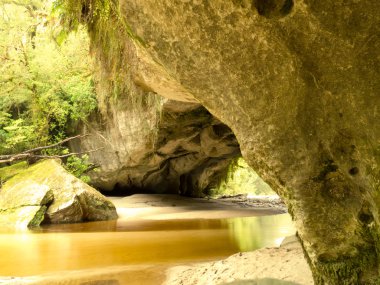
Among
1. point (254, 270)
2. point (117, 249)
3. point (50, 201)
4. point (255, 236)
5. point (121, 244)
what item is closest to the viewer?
point (254, 270)

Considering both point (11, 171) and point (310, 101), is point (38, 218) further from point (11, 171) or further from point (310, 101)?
point (310, 101)

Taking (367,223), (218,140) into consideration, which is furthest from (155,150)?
(367,223)

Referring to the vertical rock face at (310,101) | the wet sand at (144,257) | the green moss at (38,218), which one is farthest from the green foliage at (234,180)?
the vertical rock face at (310,101)

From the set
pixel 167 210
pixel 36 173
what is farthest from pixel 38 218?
pixel 167 210

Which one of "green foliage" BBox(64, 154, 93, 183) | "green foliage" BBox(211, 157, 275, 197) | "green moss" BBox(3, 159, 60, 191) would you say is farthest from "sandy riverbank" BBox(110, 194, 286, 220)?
"green foliage" BBox(211, 157, 275, 197)

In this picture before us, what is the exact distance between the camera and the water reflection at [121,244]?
5195 millimetres

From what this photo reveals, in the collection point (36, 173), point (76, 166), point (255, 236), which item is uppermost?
point (76, 166)

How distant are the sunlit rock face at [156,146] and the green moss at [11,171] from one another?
8.92ft

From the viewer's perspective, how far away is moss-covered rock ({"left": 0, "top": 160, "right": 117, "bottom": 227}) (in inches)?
396

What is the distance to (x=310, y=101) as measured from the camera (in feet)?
8.57

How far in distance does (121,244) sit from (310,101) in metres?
5.00

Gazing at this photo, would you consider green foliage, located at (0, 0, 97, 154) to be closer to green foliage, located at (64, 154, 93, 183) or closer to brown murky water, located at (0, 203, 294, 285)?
green foliage, located at (64, 154, 93, 183)

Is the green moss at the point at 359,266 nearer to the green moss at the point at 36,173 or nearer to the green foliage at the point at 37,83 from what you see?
the green moss at the point at 36,173

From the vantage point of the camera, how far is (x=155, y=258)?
17.6 ft
